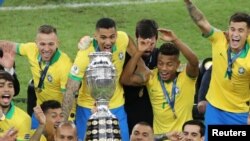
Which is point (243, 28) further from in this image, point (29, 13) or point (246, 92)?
point (29, 13)

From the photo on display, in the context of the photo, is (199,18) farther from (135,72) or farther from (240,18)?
(135,72)

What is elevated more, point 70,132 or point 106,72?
point 106,72

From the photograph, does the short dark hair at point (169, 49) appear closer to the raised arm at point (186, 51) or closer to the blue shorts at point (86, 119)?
the raised arm at point (186, 51)

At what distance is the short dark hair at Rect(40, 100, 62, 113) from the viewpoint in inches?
483

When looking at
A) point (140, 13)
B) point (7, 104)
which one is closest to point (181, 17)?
point (140, 13)

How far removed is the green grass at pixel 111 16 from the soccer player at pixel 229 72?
18.4 ft

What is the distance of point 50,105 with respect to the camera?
40.3 feet

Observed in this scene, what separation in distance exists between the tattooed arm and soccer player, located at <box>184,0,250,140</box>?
4.35 ft

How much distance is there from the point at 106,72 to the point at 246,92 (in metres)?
3.58

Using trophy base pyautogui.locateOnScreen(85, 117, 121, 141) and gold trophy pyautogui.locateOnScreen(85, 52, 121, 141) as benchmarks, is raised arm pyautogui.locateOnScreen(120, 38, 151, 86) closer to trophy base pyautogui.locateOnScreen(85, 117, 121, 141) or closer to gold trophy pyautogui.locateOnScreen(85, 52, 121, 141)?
gold trophy pyautogui.locateOnScreen(85, 52, 121, 141)

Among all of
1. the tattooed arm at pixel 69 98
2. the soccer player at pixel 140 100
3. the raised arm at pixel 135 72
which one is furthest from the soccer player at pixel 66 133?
the soccer player at pixel 140 100

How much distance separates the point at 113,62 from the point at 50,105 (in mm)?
740

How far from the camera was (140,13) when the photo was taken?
19.5 m

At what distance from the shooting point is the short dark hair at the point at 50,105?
12.3 m
